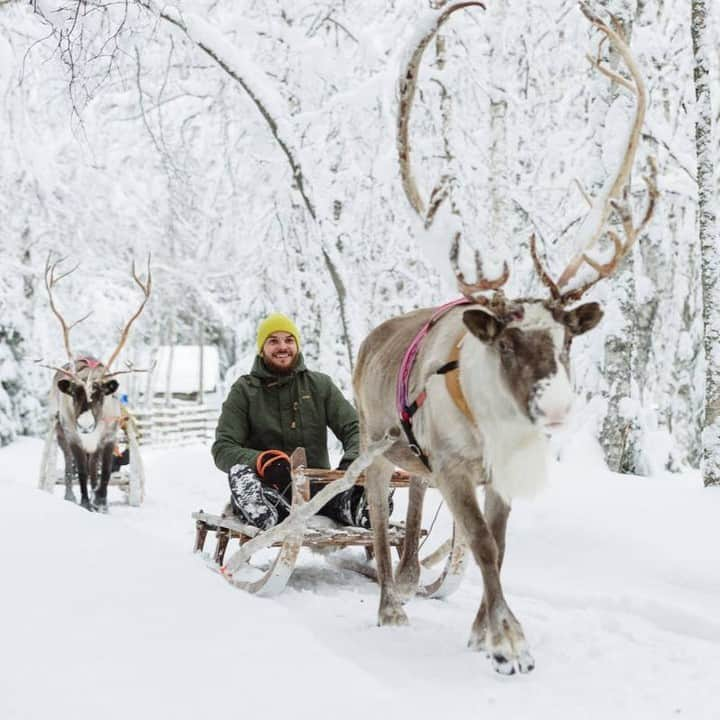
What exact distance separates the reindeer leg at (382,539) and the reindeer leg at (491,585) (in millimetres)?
613

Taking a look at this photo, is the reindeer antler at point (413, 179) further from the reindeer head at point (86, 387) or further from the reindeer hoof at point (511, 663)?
the reindeer head at point (86, 387)

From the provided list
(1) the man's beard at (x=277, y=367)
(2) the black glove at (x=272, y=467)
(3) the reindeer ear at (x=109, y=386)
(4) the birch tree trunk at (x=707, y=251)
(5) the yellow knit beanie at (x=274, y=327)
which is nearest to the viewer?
(2) the black glove at (x=272, y=467)

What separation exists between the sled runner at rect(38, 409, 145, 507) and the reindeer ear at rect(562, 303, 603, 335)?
7061 mm

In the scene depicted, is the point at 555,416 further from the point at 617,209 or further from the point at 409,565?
the point at 409,565

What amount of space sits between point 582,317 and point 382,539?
1858 mm

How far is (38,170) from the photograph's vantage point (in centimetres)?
1342

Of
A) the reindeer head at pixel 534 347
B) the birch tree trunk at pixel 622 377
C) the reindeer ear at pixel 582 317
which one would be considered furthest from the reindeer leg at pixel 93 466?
the reindeer ear at pixel 582 317

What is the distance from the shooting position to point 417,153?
12.0m

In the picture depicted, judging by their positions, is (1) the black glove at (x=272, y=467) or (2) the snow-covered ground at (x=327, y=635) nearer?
(2) the snow-covered ground at (x=327, y=635)

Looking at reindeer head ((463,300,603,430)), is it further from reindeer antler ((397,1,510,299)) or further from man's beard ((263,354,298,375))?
man's beard ((263,354,298,375))

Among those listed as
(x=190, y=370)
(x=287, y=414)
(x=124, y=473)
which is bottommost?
(x=190, y=370)

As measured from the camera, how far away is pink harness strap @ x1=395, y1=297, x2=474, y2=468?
406 centimetres

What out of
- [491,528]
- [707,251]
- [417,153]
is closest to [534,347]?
[491,528]

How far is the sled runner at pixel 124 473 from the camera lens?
9.54 m
